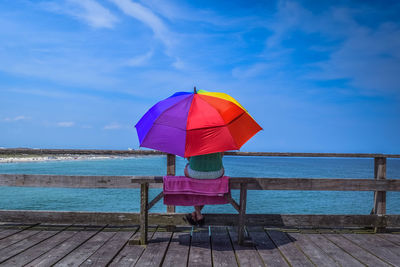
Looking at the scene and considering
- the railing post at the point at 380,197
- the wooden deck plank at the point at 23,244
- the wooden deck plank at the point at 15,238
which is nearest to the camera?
the wooden deck plank at the point at 23,244

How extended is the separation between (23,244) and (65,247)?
0.56 m

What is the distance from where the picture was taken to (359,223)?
456 centimetres

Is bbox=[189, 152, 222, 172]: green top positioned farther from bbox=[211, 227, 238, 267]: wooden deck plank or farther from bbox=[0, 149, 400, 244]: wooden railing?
bbox=[211, 227, 238, 267]: wooden deck plank

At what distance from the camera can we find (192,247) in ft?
12.3

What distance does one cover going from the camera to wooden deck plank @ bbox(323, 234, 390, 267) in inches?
132

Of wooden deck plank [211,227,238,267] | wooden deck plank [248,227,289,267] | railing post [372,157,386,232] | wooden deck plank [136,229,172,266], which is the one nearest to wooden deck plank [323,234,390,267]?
railing post [372,157,386,232]

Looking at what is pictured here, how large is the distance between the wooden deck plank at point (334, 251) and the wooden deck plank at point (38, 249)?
3292mm

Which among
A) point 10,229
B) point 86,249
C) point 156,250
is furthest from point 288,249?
point 10,229

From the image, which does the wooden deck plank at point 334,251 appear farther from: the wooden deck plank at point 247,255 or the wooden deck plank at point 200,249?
the wooden deck plank at point 200,249

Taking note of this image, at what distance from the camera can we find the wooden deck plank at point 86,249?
322 centimetres

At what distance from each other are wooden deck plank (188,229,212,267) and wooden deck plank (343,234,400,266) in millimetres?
1976

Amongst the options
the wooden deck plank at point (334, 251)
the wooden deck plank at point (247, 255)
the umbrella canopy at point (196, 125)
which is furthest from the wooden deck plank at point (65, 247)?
the wooden deck plank at point (334, 251)

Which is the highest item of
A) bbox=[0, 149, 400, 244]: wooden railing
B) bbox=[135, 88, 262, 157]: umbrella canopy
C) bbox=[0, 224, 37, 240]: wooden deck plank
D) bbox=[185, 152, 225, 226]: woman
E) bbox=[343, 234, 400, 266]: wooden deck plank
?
bbox=[135, 88, 262, 157]: umbrella canopy

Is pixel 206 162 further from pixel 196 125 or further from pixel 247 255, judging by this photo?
pixel 247 255
